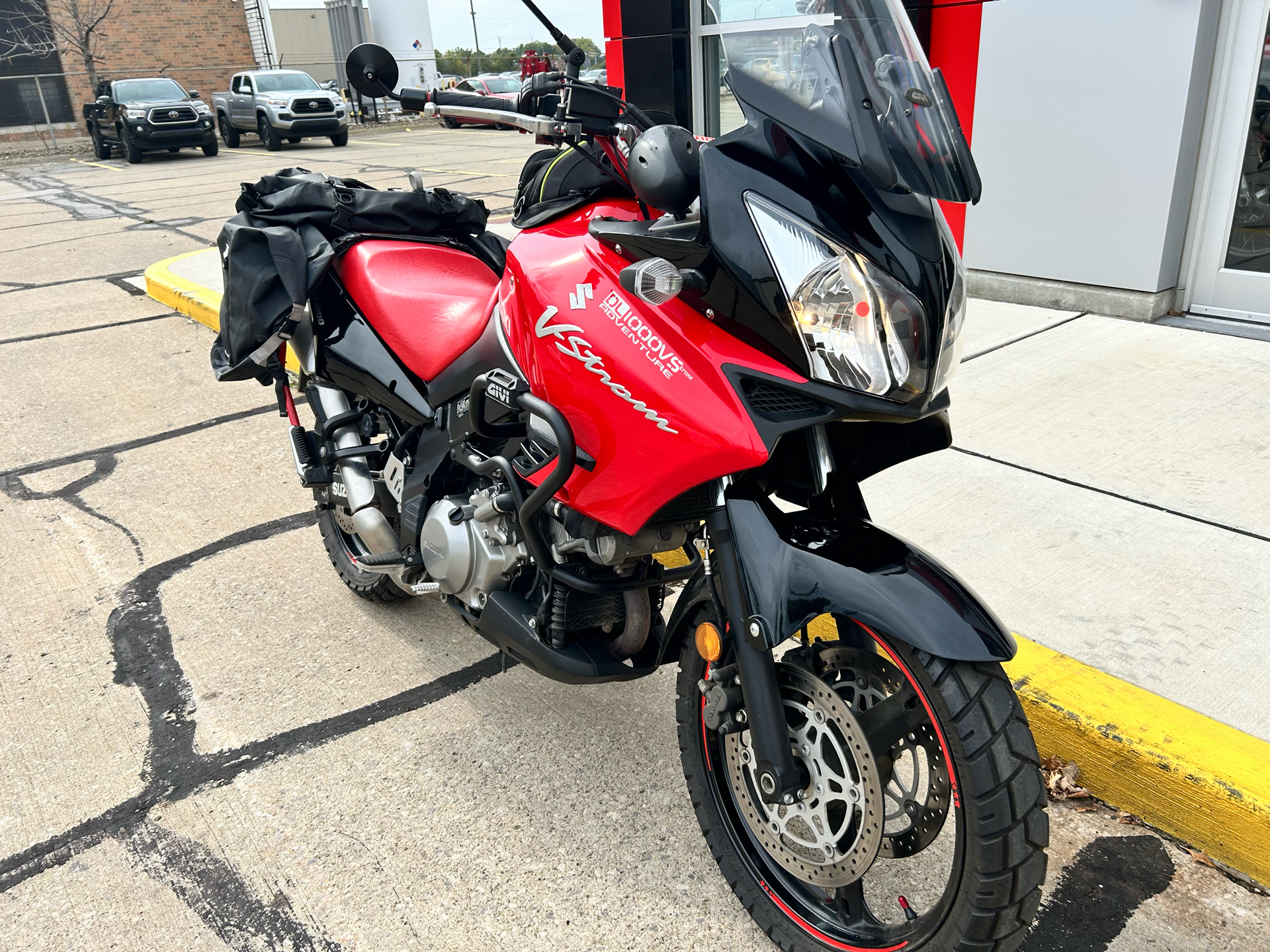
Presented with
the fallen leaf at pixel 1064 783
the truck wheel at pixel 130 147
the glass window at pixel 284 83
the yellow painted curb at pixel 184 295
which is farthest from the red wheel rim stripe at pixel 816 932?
the glass window at pixel 284 83

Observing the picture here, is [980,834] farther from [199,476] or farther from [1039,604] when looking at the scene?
[199,476]

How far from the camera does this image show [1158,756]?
233 centimetres

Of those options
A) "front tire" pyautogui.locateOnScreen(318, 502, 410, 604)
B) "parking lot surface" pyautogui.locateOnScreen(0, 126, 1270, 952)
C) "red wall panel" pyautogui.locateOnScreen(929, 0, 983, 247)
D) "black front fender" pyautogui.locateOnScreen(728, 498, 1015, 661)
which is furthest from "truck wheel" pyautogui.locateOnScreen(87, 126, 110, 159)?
"black front fender" pyautogui.locateOnScreen(728, 498, 1015, 661)

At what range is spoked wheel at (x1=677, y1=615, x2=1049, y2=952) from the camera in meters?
1.69

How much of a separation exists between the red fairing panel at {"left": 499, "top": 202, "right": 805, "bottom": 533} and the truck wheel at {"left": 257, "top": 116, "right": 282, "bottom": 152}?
24.0 meters

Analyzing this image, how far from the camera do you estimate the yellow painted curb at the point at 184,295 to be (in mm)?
7156

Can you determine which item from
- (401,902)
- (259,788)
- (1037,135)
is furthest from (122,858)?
(1037,135)

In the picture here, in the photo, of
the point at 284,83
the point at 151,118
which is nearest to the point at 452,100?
the point at 151,118

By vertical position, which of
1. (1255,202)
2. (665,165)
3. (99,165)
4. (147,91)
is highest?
(665,165)

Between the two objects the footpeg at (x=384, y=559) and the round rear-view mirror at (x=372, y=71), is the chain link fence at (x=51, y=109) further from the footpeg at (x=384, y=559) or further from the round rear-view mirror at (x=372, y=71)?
the round rear-view mirror at (x=372, y=71)

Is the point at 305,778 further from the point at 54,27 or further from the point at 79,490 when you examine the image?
the point at 54,27

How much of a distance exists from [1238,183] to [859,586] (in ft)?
15.3

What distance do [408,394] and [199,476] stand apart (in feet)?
7.70

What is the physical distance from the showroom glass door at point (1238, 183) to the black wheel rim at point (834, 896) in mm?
4263
